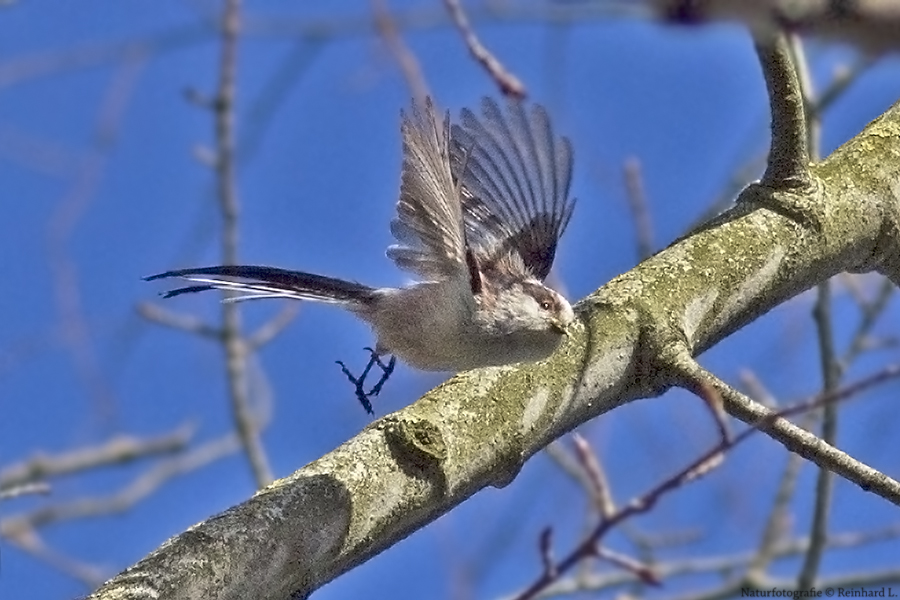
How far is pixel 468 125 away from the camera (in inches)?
77.2

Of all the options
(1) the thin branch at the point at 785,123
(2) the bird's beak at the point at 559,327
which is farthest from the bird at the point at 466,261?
(1) the thin branch at the point at 785,123

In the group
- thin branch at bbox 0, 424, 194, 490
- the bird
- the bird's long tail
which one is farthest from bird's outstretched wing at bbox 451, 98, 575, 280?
thin branch at bbox 0, 424, 194, 490

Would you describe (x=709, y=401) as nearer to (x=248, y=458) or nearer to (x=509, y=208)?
(x=509, y=208)

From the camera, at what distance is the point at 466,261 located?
5.88 feet

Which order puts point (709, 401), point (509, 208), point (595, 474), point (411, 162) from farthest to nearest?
point (509, 208) → point (411, 162) → point (595, 474) → point (709, 401)

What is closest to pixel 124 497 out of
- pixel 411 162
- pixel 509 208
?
pixel 509 208

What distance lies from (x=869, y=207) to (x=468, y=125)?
73cm

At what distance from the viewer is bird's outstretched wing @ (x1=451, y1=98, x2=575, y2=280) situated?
6.38 feet

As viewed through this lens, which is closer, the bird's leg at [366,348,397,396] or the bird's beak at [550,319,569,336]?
the bird's beak at [550,319,569,336]

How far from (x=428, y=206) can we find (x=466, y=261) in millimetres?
121

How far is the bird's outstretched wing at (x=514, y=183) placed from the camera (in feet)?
6.38

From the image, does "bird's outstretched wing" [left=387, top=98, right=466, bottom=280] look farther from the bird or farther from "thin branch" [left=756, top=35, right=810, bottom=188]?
"thin branch" [left=756, top=35, right=810, bottom=188]

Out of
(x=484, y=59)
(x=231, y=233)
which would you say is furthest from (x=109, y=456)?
(x=484, y=59)

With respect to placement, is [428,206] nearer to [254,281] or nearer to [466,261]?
[466,261]
